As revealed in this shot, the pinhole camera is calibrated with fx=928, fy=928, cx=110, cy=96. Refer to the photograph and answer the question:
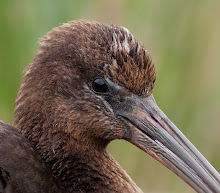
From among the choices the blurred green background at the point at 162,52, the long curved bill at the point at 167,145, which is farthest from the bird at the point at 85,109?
the blurred green background at the point at 162,52

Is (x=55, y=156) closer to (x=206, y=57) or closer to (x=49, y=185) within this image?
(x=49, y=185)

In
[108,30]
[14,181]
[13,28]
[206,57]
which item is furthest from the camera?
[206,57]

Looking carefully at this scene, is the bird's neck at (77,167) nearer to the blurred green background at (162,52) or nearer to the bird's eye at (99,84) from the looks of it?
the bird's eye at (99,84)

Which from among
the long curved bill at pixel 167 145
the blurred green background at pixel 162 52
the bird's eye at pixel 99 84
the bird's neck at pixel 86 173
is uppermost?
the blurred green background at pixel 162 52

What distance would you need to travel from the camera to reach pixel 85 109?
4.14 m

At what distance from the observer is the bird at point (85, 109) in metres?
4.08

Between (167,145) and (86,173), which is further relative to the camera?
(86,173)

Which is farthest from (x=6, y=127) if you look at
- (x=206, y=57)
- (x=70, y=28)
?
(x=206, y=57)

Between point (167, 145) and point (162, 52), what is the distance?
4.06ft

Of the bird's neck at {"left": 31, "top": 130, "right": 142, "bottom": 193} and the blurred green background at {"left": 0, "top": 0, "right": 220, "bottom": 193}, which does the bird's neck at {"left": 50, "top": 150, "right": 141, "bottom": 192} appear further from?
the blurred green background at {"left": 0, "top": 0, "right": 220, "bottom": 193}

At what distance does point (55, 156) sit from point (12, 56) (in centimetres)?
94

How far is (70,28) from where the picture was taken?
4215mm

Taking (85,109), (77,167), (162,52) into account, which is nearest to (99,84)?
(85,109)

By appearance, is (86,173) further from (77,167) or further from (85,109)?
→ (85,109)
